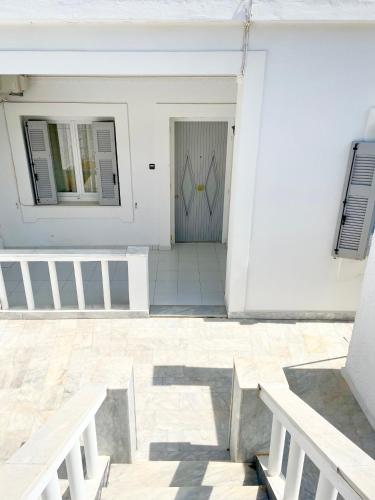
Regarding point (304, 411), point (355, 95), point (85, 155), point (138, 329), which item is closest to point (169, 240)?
point (85, 155)

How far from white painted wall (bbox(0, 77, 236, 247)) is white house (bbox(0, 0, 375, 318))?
2 centimetres

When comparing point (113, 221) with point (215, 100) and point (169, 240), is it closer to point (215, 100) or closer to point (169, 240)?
point (169, 240)

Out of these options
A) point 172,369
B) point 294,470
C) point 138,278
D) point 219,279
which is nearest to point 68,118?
point 138,278

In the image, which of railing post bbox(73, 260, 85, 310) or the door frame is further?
the door frame

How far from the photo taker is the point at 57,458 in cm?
136

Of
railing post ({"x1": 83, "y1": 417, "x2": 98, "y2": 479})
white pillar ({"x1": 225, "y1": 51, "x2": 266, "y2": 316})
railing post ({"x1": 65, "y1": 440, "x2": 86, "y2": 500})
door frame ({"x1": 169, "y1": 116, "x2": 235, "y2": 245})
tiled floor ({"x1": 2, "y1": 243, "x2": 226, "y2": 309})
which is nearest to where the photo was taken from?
railing post ({"x1": 65, "y1": 440, "x2": 86, "y2": 500})

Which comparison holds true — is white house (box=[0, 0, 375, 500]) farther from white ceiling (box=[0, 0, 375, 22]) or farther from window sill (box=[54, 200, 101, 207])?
window sill (box=[54, 200, 101, 207])

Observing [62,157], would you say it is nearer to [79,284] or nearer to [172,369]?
[79,284]

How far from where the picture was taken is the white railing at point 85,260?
168 inches

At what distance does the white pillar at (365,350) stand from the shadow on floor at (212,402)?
126 cm

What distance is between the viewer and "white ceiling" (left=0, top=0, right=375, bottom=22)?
3.27 metres

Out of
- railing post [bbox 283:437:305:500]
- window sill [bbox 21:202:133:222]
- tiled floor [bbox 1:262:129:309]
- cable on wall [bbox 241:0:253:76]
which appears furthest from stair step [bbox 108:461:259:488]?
window sill [bbox 21:202:133:222]

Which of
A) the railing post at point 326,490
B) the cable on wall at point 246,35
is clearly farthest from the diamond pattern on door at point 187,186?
the railing post at point 326,490

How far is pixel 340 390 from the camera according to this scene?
3514 millimetres
